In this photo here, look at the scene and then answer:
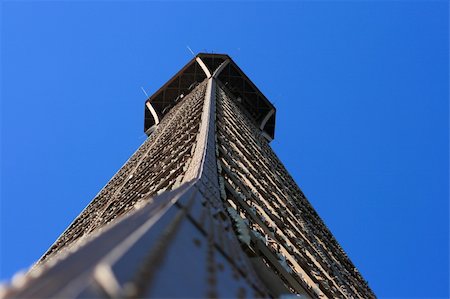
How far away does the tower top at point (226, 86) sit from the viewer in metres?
36.4

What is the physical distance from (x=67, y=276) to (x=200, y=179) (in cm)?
369

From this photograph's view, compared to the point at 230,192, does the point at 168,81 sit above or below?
above

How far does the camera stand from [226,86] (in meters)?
37.6

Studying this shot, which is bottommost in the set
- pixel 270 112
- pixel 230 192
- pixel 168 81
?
pixel 230 192

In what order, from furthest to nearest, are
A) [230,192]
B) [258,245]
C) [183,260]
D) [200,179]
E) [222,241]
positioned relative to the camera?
[230,192]
[258,245]
[200,179]
[222,241]
[183,260]

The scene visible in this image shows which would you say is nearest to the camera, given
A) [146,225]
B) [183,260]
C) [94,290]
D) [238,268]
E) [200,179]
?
[94,290]

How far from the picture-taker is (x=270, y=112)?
127 feet

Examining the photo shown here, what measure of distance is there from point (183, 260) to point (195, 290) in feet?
1.00

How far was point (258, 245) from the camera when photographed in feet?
23.6

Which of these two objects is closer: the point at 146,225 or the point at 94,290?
the point at 94,290

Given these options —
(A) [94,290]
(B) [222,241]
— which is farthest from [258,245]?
(A) [94,290]

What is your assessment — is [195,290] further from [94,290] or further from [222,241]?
[222,241]

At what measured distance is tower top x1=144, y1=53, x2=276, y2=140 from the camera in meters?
36.4

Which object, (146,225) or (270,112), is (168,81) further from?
(146,225)
